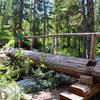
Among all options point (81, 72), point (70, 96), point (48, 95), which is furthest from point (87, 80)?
point (48, 95)

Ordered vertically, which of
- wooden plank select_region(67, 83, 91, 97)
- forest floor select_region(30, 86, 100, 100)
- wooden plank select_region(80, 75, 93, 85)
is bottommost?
forest floor select_region(30, 86, 100, 100)

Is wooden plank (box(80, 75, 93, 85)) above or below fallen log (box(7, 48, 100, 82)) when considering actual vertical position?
below

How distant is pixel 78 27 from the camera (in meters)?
10.3

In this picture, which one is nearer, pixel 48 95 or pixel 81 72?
pixel 81 72

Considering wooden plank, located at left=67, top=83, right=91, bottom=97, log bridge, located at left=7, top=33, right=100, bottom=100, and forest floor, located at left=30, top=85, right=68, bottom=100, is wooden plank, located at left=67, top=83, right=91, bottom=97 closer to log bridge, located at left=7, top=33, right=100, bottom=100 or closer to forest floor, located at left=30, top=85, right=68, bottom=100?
log bridge, located at left=7, top=33, right=100, bottom=100

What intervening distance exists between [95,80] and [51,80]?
217 centimetres

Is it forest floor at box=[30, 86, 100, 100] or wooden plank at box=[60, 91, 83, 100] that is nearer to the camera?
wooden plank at box=[60, 91, 83, 100]

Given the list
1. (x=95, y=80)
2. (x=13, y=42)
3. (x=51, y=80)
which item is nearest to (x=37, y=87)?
(x=51, y=80)

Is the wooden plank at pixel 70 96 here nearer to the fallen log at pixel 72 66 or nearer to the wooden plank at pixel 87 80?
the wooden plank at pixel 87 80

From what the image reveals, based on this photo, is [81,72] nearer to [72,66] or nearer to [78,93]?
[72,66]

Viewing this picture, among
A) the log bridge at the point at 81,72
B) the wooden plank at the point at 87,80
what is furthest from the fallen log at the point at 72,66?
the wooden plank at the point at 87,80

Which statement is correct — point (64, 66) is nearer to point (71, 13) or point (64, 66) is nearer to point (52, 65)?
point (52, 65)

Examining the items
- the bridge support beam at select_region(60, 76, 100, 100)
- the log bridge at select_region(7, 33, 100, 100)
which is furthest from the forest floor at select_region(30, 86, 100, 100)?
the bridge support beam at select_region(60, 76, 100, 100)

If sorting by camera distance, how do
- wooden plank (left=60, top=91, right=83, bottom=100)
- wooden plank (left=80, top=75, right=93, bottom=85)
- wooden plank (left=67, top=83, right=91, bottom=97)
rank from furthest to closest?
wooden plank (left=80, top=75, right=93, bottom=85)
wooden plank (left=67, top=83, right=91, bottom=97)
wooden plank (left=60, top=91, right=83, bottom=100)
